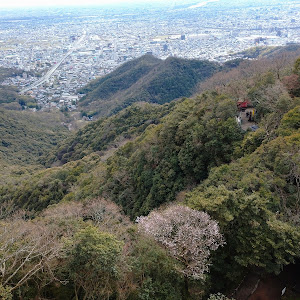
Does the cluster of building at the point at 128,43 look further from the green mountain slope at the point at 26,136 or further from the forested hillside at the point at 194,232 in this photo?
the forested hillside at the point at 194,232

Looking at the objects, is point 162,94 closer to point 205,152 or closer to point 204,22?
point 205,152

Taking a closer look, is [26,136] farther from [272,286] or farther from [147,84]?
[272,286]

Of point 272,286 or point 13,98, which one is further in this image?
point 13,98

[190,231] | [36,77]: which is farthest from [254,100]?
[36,77]

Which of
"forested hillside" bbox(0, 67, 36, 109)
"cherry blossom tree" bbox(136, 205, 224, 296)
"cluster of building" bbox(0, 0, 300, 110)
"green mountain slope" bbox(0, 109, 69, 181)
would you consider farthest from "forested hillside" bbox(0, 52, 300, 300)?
"forested hillside" bbox(0, 67, 36, 109)

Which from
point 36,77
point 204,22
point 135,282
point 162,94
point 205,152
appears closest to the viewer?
point 135,282

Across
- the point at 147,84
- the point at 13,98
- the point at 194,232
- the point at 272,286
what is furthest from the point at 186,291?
the point at 13,98

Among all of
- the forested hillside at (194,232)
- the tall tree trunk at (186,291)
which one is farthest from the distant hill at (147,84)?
the tall tree trunk at (186,291)

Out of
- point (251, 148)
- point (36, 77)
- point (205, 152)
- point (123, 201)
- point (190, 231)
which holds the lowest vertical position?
point (36, 77)
